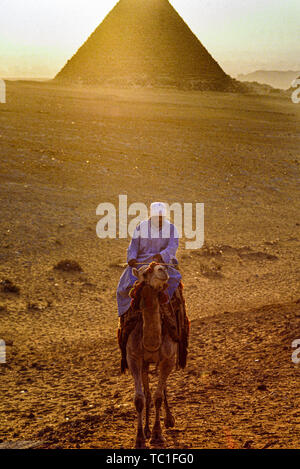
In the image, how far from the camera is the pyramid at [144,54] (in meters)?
93.4

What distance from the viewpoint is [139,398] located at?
568 centimetres

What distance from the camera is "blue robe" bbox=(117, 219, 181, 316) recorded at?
6.23 metres

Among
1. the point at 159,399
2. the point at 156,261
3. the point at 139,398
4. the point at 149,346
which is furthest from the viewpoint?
the point at 156,261

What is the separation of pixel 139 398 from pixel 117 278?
881cm

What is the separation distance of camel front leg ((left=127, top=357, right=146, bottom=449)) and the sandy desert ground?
292 millimetres

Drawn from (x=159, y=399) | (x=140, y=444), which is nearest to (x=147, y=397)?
(x=159, y=399)

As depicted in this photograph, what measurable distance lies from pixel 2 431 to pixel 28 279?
7.50 meters

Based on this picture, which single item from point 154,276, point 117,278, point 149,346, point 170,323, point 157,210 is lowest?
point 149,346

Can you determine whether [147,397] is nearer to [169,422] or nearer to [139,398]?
[169,422]

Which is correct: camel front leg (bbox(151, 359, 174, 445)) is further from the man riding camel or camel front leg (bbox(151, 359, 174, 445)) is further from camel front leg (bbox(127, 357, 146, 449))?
the man riding camel

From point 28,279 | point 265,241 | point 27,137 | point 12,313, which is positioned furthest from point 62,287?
point 27,137

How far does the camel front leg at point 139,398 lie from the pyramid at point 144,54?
86.5 metres

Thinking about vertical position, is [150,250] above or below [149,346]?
above

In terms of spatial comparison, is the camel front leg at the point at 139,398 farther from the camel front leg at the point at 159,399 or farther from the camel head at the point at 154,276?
the camel head at the point at 154,276
